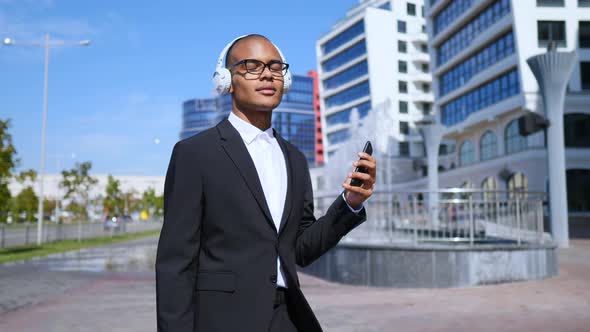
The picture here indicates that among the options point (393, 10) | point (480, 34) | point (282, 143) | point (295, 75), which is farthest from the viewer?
point (295, 75)

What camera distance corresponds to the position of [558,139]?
18.9 m

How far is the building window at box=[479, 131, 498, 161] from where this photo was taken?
133 ft

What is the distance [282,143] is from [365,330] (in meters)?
4.16

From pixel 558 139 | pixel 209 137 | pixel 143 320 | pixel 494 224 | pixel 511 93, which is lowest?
pixel 143 320

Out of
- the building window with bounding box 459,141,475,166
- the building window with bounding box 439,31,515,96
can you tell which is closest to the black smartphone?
the building window with bounding box 439,31,515,96

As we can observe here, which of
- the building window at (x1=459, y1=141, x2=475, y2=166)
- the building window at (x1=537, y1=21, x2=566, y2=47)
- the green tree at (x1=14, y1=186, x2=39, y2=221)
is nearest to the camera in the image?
the building window at (x1=537, y1=21, x2=566, y2=47)

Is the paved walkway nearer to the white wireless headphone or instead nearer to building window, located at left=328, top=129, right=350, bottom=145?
the white wireless headphone

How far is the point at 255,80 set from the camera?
216cm

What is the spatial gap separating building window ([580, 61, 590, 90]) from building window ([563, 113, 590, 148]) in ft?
6.89

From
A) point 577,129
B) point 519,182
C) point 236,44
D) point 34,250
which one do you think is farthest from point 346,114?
point 236,44

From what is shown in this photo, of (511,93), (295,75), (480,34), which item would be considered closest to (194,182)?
(511,93)

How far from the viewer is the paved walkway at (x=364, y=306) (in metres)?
6.28

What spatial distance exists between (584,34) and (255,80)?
38044 mm

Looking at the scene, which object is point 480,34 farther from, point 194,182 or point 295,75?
point 295,75
